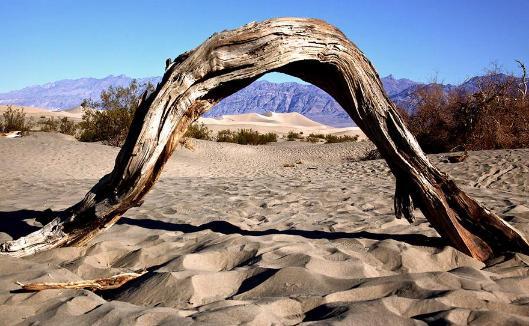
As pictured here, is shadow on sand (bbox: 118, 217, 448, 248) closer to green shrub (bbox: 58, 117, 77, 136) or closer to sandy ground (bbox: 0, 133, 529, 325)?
sandy ground (bbox: 0, 133, 529, 325)

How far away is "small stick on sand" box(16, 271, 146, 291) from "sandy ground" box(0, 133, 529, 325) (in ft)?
0.15


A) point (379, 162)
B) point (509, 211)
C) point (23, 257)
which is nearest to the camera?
point (23, 257)

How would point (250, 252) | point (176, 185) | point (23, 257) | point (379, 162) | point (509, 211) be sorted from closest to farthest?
point (23, 257) < point (250, 252) < point (509, 211) < point (176, 185) < point (379, 162)

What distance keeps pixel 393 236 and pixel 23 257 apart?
3067 mm

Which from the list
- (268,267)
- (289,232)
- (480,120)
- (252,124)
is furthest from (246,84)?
(252,124)

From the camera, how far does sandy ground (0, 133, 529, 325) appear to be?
237 cm

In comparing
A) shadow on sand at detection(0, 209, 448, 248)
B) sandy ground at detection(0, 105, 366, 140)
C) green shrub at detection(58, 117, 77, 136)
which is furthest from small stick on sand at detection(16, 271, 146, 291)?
sandy ground at detection(0, 105, 366, 140)

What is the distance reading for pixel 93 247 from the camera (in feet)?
12.3

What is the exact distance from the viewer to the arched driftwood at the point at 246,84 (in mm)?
3102

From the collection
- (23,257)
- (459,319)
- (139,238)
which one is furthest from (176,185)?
(459,319)

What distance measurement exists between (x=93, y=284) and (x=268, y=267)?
1.14m

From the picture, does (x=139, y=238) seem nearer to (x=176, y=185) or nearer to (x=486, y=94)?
(x=176, y=185)

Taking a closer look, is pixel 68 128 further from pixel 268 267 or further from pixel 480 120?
pixel 268 267

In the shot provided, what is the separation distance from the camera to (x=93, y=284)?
111 inches
